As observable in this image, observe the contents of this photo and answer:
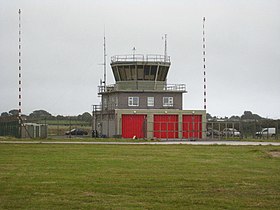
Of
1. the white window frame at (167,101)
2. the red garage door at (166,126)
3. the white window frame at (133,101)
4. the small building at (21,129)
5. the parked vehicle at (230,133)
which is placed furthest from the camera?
the white window frame at (167,101)

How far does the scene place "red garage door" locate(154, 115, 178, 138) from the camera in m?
73.2

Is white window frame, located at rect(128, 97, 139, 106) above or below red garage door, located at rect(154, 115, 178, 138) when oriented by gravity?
above

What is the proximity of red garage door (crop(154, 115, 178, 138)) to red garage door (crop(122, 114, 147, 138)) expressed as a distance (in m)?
1.51

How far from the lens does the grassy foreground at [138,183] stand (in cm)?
1614

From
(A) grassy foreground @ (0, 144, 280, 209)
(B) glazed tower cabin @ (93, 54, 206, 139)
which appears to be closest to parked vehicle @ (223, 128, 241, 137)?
(B) glazed tower cabin @ (93, 54, 206, 139)

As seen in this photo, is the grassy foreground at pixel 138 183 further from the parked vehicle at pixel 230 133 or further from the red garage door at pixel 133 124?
the parked vehicle at pixel 230 133

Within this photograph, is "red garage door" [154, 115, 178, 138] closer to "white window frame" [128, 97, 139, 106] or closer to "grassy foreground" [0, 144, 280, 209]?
"white window frame" [128, 97, 139, 106]

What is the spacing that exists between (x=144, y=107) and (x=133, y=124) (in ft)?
14.7

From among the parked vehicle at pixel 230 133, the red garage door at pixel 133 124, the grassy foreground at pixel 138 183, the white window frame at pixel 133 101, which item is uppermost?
the white window frame at pixel 133 101

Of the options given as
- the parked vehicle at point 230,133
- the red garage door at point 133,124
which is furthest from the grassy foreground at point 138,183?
the parked vehicle at point 230,133

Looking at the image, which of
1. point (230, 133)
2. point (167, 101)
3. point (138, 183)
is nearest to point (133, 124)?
point (167, 101)

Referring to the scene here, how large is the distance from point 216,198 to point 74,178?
5.72m

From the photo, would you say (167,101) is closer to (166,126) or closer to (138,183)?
(166,126)

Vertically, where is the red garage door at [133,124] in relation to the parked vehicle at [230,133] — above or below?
above
